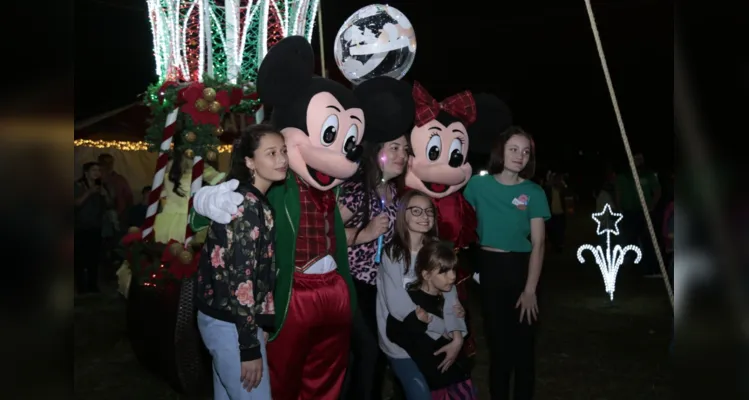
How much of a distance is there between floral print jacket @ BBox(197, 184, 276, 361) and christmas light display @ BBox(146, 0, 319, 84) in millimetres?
2536

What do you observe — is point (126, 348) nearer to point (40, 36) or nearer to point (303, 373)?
point (303, 373)

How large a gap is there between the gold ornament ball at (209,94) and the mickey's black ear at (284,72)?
111 cm

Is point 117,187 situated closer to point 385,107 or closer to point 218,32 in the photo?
point 218,32

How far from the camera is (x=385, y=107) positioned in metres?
4.01

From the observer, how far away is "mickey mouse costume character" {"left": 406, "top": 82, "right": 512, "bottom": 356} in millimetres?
4316

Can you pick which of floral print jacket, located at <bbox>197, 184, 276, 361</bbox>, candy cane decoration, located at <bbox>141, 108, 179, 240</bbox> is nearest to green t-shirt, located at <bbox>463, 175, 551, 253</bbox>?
floral print jacket, located at <bbox>197, 184, 276, 361</bbox>

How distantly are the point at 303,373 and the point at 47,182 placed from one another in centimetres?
280

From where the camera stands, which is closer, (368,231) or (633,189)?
(368,231)

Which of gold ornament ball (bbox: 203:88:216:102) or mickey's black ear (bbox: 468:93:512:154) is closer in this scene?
mickey's black ear (bbox: 468:93:512:154)

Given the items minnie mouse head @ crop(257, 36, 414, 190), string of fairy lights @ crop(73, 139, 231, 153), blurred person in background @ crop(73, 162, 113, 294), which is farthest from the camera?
string of fairy lights @ crop(73, 139, 231, 153)

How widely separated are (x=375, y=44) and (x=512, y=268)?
148 cm

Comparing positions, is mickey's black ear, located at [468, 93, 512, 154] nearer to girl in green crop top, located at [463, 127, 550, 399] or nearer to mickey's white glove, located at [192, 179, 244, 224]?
girl in green crop top, located at [463, 127, 550, 399]

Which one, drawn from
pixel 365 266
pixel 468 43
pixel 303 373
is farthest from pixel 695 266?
pixel 468 43

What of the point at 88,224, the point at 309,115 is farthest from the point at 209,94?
the point at 88,224
